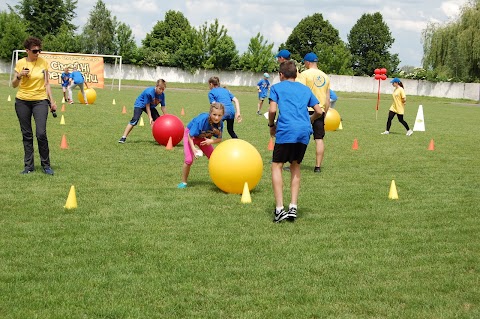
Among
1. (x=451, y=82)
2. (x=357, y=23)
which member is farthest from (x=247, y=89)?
(x=357, y=23)

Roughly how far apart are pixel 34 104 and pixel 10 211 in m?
3.28

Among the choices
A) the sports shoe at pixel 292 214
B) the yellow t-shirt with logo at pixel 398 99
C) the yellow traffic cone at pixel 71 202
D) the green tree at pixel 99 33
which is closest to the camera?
the sports shoe at pixel 292 214

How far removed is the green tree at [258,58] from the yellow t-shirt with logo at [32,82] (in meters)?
68.3

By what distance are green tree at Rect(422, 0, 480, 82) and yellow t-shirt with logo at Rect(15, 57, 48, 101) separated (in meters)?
51.6

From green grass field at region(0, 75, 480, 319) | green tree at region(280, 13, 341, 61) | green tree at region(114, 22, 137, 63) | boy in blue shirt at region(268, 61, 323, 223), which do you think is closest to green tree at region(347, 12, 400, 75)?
green tree at region(280, 13, 341, 61)

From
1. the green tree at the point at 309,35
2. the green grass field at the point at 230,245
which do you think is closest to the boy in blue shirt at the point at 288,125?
the green grass field at the point at 230,245

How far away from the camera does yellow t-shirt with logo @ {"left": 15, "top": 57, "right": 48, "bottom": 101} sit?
443 inches

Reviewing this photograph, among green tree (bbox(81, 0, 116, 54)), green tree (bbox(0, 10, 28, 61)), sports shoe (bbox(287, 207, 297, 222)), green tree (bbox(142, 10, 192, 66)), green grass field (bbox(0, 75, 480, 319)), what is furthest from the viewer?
green tree (bbox(81, 0, 116, 54))

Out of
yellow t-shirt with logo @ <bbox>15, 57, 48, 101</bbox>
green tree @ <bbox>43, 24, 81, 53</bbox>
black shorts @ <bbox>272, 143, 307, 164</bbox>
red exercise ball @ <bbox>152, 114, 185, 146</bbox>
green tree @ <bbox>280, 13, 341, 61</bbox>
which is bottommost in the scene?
red exercise ball @ <bbox>152, 114, 185, 146</bbox>

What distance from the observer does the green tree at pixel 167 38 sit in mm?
80438

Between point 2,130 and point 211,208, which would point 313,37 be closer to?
point 2,130

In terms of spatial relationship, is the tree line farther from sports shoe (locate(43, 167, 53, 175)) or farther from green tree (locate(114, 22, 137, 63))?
sports shoe (locate(43, 167, 53, 175))

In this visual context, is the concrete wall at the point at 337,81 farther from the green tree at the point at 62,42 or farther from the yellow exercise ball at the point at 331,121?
the yellow exercise ball at the point at 331,121

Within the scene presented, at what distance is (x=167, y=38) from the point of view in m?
90.3
